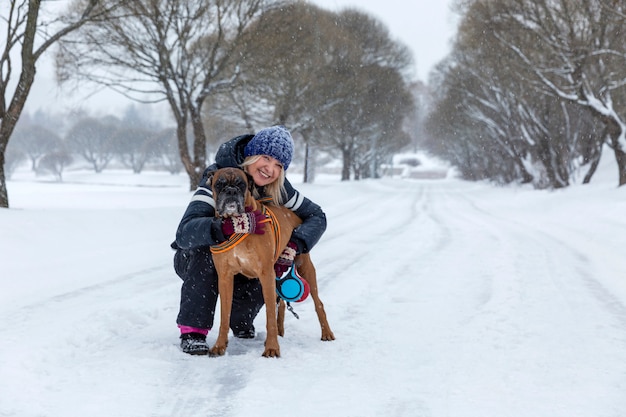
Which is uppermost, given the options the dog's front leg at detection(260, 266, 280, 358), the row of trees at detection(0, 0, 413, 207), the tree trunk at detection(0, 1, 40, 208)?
the row of trees at detection(0, 0, 413, 207)

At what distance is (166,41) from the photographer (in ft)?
57.3

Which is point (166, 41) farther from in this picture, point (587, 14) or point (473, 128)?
point (473, 128)

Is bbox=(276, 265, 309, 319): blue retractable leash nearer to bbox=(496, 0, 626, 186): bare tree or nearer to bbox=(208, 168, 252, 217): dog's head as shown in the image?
bbox=(208, 168, 252, 217): dog's head

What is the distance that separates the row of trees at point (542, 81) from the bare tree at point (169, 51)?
9.01 metres

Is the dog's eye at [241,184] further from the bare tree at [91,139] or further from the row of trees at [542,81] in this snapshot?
the bare tree at [91,139]

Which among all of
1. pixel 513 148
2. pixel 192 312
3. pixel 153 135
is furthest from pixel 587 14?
pixel 153 135

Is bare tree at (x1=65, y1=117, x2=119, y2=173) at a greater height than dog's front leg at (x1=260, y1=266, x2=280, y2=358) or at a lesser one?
greater

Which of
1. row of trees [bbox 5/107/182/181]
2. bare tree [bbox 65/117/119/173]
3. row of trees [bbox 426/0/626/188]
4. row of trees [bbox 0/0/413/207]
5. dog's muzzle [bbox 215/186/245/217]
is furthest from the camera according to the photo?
bare tree [bbox 65/117/119/173]

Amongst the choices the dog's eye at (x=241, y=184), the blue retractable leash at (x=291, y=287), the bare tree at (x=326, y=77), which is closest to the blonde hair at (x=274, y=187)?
the dog's eye at (x=241, y=184)

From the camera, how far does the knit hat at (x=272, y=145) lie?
11.2ft

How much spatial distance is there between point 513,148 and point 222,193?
28.9 metres

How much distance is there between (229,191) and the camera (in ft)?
9.62

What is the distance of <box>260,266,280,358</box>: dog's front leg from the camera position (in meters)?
3.12

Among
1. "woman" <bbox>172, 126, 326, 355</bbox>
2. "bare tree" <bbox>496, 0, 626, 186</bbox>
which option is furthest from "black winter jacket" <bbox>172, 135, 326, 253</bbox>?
"bare tree" <bbox>496, 0, 626, 186</bbox>
